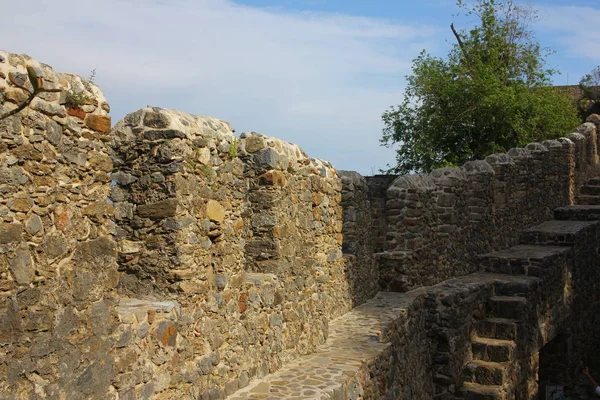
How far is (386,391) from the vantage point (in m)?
7.61

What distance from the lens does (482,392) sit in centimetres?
966

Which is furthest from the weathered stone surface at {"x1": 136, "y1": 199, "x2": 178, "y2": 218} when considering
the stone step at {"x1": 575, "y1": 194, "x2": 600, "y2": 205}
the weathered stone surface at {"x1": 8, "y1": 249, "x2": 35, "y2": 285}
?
the stone step at {"x1": 575, "y1": 194, "x2": 600, "y2": 205}

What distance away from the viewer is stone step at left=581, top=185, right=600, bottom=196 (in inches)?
743

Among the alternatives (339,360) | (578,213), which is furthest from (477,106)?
(339,360)

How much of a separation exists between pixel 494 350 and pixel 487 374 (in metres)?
0.52

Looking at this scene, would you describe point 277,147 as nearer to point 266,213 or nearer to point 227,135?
point 266,213

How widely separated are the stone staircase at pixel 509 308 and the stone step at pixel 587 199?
8.52 ft

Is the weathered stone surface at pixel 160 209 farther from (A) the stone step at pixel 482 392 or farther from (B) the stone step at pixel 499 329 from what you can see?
(B) the stone step at pixel 499 329

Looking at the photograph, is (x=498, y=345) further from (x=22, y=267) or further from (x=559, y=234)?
(x=22, y=267)

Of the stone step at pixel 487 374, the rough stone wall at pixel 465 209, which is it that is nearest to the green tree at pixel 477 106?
the rough stone wall at pixel 465 209

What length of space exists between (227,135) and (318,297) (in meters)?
2.64

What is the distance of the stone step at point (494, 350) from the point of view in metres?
10.3

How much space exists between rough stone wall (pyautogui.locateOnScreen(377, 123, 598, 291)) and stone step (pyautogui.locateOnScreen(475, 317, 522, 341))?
3.32 feet

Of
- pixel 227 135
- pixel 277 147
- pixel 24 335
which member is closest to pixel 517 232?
pixel 277 147
